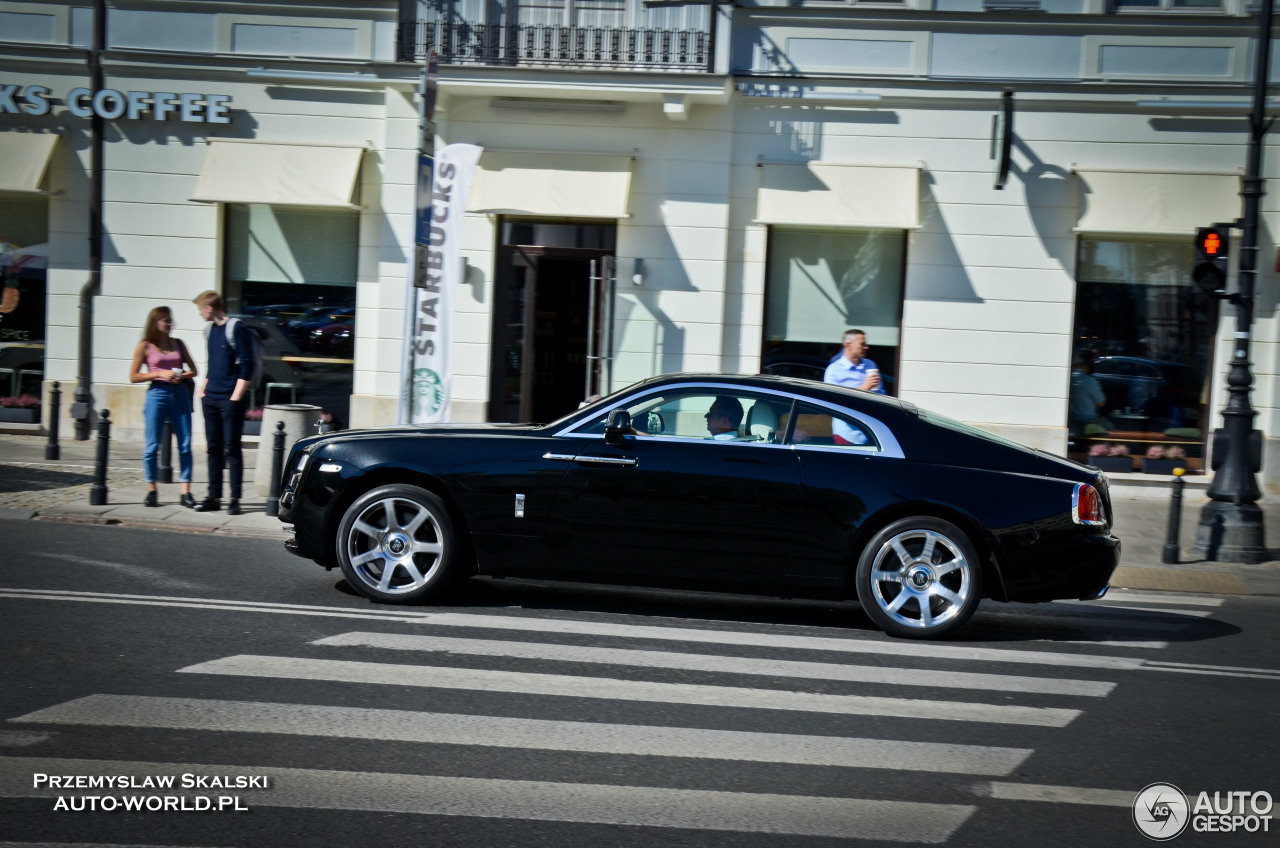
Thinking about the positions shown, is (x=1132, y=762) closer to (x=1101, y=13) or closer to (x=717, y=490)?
(x=717, y=490)

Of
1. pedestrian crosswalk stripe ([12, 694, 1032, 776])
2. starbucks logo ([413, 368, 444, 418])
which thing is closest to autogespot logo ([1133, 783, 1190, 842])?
pedestrian crosswalk stripe ([12, 694, 1032, 776])

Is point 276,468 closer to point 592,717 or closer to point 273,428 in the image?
point 273,428

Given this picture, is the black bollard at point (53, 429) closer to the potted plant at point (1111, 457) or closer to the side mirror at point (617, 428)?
the side mirror at point (617, 428)

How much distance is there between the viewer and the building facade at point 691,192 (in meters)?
14.7

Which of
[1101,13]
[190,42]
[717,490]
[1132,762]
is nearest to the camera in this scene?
[1132,762]

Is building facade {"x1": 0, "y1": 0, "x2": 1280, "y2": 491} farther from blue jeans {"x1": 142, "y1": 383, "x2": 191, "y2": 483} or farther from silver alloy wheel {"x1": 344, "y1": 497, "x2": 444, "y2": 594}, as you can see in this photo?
silver alloy wheel {"x1": 344, "y1": 497, "x2": 444, "y2": 594}

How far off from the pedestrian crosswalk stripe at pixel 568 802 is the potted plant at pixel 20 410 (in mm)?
13239

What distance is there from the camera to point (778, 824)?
Result: 4.09 metres

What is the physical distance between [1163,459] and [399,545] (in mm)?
11168

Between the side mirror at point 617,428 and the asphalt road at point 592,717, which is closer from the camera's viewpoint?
the asphalt road at point 592,717

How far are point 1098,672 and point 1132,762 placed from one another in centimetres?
167

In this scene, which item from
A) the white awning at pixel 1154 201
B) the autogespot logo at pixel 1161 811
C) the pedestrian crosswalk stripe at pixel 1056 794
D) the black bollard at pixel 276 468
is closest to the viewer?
the autogespot logo at pixel 1161 811

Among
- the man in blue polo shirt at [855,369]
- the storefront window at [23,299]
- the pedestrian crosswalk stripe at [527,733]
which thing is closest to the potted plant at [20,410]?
the storefront window at [23,299]

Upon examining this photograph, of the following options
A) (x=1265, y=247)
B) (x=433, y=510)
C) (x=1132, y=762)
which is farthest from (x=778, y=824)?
(x=1265, y=247)
